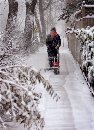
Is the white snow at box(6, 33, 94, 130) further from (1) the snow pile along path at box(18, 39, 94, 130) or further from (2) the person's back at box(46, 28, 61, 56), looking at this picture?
(2) the person's back at box(46, 28, 61, 56)

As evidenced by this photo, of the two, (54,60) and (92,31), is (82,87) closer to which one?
(92,31)

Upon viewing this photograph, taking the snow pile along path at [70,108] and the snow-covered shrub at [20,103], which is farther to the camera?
the snow pile along path at [70,108]

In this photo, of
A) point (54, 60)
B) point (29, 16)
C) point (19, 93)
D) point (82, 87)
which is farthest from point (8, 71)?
point (29, 16)

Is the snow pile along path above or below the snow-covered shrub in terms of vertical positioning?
below

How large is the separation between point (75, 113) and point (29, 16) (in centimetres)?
1707

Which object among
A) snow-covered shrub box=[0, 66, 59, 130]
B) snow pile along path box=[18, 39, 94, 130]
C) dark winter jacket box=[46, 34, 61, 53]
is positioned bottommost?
snow pile along path box=[18, 39, 94, 130]

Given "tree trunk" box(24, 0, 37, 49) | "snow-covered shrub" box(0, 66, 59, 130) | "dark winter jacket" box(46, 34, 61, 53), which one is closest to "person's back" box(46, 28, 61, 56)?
"dark winter jacket" box(46, 34, 61, 53)

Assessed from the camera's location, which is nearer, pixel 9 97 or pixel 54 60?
pixel 9 97

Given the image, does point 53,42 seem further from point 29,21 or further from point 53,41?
point 29,21

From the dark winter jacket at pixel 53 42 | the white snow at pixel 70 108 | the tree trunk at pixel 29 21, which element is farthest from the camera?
the tree trunk at pixel 29 21

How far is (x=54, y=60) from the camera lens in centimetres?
1467

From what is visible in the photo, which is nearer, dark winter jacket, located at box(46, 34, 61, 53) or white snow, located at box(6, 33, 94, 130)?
white snow, located at box(6, 33, 94, 130)

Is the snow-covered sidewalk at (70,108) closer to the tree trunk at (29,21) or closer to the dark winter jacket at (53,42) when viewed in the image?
the dark winter jacket at (53,42)

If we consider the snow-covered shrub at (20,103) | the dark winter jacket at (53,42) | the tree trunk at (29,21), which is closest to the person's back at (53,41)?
the dark winter jacket at (53,42)
